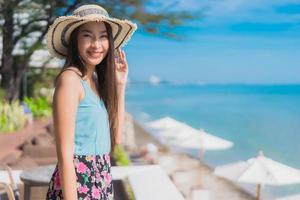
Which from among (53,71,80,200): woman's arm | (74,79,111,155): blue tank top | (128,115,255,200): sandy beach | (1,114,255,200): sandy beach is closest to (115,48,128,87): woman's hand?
(74,79,111,155): blue tank top

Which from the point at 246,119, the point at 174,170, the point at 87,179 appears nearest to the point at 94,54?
the point at 87,179

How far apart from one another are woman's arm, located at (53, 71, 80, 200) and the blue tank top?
0.07 m

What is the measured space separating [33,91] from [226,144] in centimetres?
1454

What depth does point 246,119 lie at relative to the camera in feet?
226

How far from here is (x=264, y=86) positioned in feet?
404

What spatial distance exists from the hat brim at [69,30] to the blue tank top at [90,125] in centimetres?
20

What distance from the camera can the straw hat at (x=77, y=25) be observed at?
6.98 ft

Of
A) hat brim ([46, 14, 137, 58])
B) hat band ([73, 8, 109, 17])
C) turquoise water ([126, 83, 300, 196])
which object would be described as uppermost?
hat band ([73, 8, 109, 17])

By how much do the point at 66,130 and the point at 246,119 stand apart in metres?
67.7

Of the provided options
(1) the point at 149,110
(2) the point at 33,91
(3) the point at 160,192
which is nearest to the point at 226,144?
(3) the point at 160,192

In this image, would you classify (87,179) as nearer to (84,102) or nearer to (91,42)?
(84,102)

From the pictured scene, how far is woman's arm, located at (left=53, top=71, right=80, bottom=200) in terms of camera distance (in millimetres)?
2006

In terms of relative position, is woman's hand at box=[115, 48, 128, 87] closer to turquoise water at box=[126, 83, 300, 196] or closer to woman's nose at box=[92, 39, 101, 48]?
woman's nose at box=[92, 39, 101, 48]

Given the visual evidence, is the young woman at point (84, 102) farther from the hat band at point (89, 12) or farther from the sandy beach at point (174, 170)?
the sandy beach at point (174, 170)
